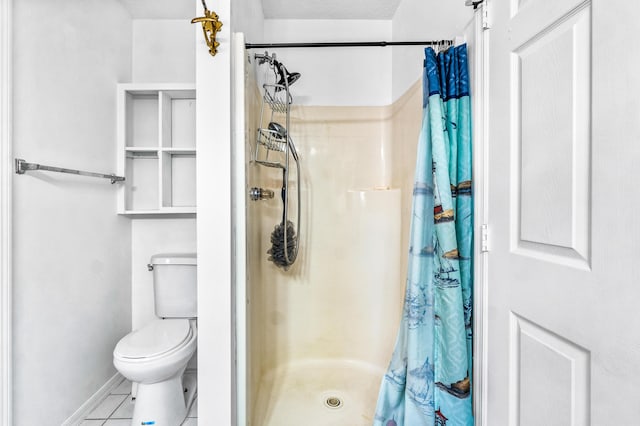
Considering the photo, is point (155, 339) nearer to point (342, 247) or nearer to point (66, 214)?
point (66, 214)

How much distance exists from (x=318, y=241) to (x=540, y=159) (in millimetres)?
1553

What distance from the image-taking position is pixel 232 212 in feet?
4.30

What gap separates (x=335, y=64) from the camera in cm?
227

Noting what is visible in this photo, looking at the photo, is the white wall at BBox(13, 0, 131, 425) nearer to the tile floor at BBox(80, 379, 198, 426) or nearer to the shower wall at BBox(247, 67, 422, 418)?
the tile floor at BBox(80, 379, 198, 426)

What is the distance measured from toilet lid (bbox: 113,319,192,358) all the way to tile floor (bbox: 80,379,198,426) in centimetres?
47

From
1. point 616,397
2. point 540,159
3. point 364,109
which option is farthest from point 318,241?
point 616,397

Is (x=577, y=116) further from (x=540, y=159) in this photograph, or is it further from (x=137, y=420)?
(x=137, y=420)

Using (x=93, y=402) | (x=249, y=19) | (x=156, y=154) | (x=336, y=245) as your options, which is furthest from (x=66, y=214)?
(x=336, y=245)

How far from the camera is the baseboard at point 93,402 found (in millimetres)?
1700

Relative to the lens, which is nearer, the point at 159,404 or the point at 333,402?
the point at 159,404

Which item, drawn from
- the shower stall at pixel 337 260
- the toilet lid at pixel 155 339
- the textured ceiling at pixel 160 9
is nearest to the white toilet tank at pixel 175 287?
the toilet lid at pixel 155 339

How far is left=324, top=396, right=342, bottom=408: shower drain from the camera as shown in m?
1.74

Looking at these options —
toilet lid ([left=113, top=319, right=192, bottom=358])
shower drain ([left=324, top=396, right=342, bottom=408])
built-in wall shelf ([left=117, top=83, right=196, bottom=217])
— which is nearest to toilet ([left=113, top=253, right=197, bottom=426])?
toilet lid ([left=113, top=319, right=192, bottom=358])

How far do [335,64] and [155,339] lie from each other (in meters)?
2.08
